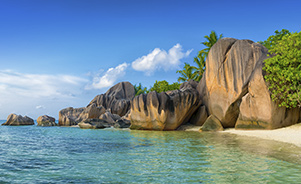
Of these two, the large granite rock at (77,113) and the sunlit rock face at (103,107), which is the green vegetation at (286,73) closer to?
the sunlit rock face at (103,107)

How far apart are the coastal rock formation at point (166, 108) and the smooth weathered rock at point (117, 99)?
2637 cm

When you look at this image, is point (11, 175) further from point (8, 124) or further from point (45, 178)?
point (8, 124)

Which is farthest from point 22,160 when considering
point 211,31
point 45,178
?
point 211,31

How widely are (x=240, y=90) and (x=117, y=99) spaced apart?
126 ft

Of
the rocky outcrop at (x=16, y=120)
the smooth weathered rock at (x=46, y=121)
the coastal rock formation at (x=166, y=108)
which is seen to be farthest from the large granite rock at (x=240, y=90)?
the rocky outcrop at (x=16, y=120)

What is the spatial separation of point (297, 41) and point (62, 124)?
1708 inches

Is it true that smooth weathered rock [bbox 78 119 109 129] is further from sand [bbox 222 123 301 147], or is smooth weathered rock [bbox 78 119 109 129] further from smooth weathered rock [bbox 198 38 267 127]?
sand [bbox 222 123 301 147]

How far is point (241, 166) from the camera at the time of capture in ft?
26.3

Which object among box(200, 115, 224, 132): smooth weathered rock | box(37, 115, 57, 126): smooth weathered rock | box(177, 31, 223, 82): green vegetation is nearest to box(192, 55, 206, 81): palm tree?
box(177, 31, 223, 82): green vegetation

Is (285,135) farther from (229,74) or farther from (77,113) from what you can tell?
(77,113)

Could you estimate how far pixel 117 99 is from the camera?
57.6m

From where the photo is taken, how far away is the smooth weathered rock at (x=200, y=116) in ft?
91.4

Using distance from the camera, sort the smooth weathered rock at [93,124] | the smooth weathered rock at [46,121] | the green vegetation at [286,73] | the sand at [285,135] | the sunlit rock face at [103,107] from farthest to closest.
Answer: the smooth weathered rock at [46,121] → the sunlit rock face at [103,107] → the smooth weathered rock at [93,124] → the green vegetation at [286,73] → the sand at [285,135]

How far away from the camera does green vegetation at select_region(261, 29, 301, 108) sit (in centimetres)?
1869
